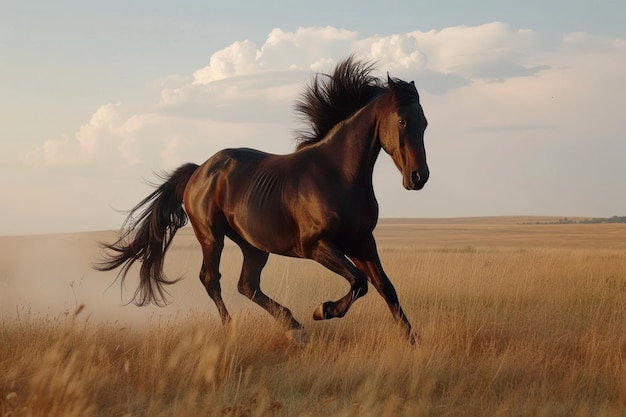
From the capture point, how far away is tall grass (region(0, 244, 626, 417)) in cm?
497

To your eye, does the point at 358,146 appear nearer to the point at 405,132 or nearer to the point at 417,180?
the point at 405,132

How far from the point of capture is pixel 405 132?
689 centimetres

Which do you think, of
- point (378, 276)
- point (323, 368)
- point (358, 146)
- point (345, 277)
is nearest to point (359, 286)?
point (345, 277)

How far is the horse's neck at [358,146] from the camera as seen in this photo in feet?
24.0

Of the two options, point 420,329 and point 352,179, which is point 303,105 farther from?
point 420,329

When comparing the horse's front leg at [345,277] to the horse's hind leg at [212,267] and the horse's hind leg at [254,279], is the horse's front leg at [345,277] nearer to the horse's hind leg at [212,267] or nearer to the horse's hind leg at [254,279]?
the horse's hind leg at [254,279]

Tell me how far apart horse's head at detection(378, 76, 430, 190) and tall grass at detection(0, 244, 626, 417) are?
1458 millimetres

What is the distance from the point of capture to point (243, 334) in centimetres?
729

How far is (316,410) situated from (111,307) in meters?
8.40

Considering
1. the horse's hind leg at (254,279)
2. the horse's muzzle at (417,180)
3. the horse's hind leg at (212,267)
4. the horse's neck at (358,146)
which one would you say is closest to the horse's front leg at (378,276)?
the horse's neck at (358,146)

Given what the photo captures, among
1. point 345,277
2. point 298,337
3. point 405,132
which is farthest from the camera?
point 298,337

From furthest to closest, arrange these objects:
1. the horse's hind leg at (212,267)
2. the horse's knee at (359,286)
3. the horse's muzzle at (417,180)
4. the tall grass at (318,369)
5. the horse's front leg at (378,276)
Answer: the horse's hind leg at (212,267)
the horse's front leg at (378,276)
the horse's knee at (359,286)
the horse's muzzle at (417,180)
the tall grass at (318,369)

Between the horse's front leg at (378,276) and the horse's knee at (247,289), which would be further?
the horse's knee at (247,289)

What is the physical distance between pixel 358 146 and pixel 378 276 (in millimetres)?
1202
